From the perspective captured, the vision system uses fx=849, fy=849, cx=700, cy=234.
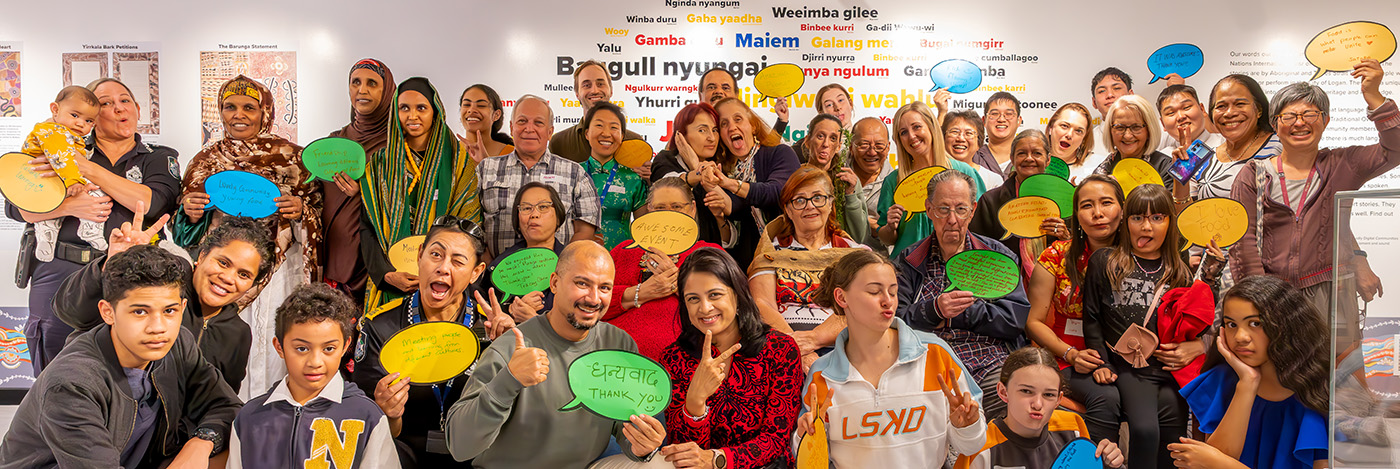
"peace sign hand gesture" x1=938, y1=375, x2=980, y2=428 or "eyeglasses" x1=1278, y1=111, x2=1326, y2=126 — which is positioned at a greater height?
"eyeglasses" x1=1278, y1=111, x2=1326, y2=126

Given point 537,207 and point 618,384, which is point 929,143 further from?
point 618,384

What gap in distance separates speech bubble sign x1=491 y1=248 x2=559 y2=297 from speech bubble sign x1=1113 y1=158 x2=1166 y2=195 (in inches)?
101

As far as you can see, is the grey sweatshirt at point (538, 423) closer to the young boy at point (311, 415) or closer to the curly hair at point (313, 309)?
the young boy at point (311, 415)

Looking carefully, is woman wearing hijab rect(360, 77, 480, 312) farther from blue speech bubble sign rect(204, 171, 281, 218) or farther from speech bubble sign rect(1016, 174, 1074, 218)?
speech bubble sign rect(1016, 174, 1074, 218)

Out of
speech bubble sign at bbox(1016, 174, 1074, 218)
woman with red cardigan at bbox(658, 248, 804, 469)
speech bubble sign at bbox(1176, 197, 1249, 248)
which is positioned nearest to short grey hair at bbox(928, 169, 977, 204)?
speech bubble sign at bbox(1016, 174, 1074, 218)

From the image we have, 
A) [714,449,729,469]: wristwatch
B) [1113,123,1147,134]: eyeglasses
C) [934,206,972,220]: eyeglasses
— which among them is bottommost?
[714,449,729,469]: wristwatch

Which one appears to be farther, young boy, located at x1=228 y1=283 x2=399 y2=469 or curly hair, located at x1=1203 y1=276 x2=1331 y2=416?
curly hair, located at x1=1203 y1=276 x2=1331 y2=416

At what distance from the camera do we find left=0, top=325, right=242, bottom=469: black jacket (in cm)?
252

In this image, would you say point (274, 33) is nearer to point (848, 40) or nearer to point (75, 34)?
point (75, 34)

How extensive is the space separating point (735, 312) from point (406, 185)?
187 cm

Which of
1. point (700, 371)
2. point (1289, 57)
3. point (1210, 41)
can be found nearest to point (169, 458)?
point (700, 371)

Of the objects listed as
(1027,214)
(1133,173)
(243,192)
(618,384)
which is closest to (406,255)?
(243,192)

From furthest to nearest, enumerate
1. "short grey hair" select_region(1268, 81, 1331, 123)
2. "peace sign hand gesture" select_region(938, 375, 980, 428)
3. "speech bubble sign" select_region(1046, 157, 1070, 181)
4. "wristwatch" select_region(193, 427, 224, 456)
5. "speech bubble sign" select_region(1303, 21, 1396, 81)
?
"speech bubble sign" select_region(1046, 157, 1070, 181)
"speech bubble sign" select_region(1303, 21, 1396, 81)
"short grey hair" select_region(1268, 81, 1331, 123)
"wristwatch" select_region(193, 427, 224, 456)
"peace sign hand gesture" select_region(938, 375, 980, 428)

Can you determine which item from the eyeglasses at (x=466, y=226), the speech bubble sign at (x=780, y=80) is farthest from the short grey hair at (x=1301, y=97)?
the eyeglasses at (x=466, y=226)
